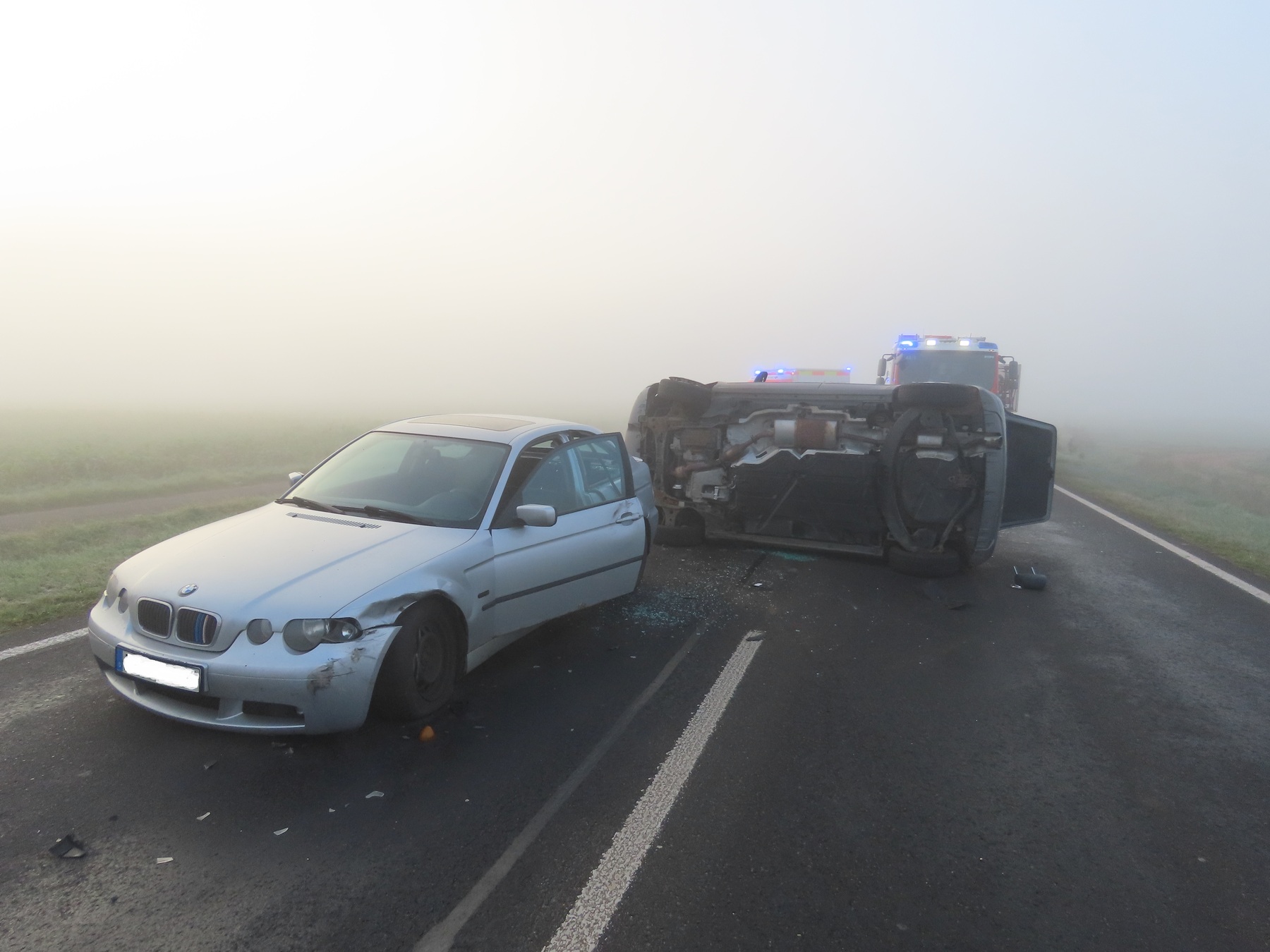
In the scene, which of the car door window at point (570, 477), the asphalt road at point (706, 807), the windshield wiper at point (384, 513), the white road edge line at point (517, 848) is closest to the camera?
the white road edge line at point (517, 848)

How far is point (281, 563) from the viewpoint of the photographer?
14.1 ft

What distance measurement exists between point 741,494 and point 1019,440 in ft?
9.71

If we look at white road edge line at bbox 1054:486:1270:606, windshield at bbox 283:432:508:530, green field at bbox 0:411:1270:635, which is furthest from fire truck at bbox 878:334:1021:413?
windshield at bbox 283:432:508:530

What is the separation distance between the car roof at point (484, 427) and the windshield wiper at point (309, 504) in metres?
0.82

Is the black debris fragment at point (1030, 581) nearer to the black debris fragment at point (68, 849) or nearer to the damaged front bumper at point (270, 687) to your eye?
the damaged front bumper at point (270, 687)

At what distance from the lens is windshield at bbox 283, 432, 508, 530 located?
518cm

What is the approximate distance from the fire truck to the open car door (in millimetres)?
11070

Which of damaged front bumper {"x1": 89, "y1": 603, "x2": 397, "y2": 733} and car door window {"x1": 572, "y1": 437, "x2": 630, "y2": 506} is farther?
car door window {"x1": 572, "y1": 437, "x2": 630, "y2": 506}

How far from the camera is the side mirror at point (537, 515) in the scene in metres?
5.07

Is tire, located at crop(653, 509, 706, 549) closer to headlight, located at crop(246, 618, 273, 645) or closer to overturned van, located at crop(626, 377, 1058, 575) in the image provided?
overturned van, located at crop(626, 377, 1058, 575)

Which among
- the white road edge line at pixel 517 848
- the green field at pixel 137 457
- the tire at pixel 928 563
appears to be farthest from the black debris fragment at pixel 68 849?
the green field at pixel 137 457

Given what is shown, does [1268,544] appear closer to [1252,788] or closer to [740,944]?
[1252,788]

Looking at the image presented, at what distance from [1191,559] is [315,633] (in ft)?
32.2

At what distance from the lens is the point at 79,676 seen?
4891 mm
